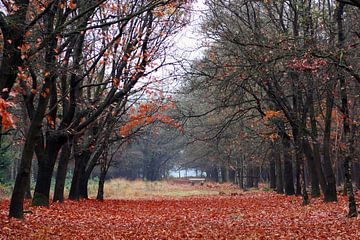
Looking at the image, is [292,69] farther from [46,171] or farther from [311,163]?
[46,171]

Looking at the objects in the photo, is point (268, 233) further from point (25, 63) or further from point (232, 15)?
point (232, 15)

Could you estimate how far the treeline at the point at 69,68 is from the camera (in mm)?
9898

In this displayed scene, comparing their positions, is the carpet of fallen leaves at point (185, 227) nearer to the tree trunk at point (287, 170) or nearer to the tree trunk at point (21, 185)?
the tree trunk at point (21, 185)

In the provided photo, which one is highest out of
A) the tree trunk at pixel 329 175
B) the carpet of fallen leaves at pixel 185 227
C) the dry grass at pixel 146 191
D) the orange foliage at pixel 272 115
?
the orange foliage at pixel 272 115

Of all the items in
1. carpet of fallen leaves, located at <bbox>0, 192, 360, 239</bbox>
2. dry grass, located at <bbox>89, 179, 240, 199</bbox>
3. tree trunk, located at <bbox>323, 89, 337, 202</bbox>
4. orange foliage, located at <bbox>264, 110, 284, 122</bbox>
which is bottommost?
carpet of fallen leaves, located at <bbox>0, 192, 360, 239</bbox>

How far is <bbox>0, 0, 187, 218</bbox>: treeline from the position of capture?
990 cm

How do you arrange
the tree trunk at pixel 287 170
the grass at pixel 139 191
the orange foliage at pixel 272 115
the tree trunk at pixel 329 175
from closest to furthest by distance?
the tree trunk at pixel 329 175 → the orange foliage at pixel 272 115 → the tree trunk at pixel 287 170 → the grass at pixel 139 191

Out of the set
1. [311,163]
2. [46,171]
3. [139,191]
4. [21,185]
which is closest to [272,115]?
[311,163]

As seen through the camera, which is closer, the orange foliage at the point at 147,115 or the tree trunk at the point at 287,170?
the orange foliage at the point at 147,115

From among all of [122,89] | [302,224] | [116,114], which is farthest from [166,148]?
[302,224]

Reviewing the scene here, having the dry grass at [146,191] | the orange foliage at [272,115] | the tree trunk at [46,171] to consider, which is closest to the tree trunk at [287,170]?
the orange foliage at [272,115]

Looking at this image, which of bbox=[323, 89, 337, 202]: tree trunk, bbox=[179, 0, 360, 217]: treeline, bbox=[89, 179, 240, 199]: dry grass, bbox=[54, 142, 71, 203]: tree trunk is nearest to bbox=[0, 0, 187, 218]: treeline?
bbox=[54, 142, 71, 203]: tree trunk

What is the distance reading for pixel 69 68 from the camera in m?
11.9

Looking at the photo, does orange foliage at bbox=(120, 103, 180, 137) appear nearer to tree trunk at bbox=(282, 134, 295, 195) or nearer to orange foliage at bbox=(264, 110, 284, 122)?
orange foliage at bbox=(264, 110, 284, 122)
